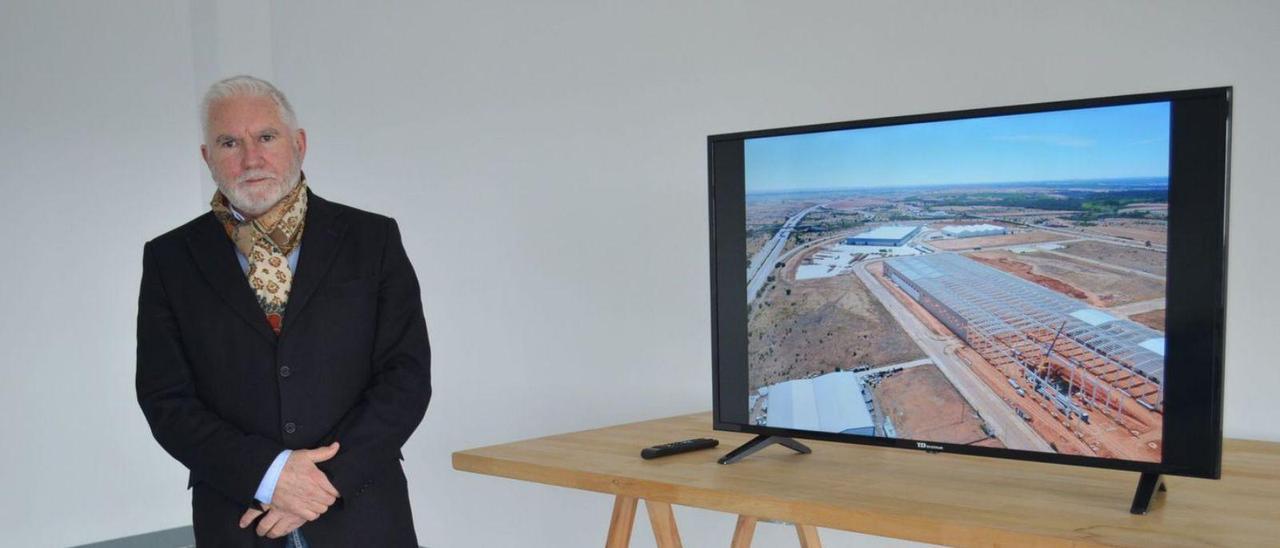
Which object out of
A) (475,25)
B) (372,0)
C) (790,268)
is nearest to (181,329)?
(790,268)

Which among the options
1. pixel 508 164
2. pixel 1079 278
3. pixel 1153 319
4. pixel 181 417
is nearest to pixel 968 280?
pixel 1079 278

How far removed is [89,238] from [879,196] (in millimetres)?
3642

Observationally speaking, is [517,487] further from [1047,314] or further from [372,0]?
[1047,314]

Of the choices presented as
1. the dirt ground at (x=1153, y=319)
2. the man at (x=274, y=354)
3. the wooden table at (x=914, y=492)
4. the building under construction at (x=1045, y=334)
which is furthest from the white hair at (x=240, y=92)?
the dirt ground at (x=1153, y=319)

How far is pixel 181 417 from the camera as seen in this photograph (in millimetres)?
2053

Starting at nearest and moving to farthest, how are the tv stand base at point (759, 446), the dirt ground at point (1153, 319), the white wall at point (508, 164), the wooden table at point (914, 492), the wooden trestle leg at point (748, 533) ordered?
1. the wooden table at point (914, 492)
2. the dirt ground at point (1153, 319)
3. the tv stand base at point (759, 446)
4. the wooden trestle leg at point (748, 533)
5. the white wall at point (508, 164)

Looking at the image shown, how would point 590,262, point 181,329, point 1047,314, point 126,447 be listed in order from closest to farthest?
1. point 1047,314
2. point 181,329
3. point 590,262
4. point 126,447

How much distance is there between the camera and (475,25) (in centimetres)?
403

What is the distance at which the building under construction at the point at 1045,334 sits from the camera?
185 centimetres

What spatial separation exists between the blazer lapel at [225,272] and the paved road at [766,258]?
95cm

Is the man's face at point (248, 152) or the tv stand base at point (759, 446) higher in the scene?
the man's face at point (248, 152)

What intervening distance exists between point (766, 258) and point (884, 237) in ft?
0.91

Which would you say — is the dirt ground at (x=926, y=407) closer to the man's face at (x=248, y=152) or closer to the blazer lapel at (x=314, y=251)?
the blazer lapel at (x=314, y=251)

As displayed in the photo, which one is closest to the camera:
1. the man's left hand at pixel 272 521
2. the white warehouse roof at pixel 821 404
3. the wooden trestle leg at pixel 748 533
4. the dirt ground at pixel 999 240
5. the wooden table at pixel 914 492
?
the wooden table at pixel 914 492
